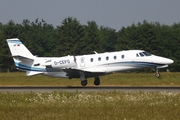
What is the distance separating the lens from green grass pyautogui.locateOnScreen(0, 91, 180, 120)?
623 inches

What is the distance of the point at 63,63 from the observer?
37.3 meters

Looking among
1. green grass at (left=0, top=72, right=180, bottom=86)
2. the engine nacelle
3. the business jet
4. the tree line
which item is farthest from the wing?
the tree line

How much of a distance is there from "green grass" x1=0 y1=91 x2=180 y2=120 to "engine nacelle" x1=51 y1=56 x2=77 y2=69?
564 inches

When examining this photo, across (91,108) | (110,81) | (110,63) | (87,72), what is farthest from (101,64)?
(91,108)

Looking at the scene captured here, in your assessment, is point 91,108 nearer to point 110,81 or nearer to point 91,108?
point 91,108

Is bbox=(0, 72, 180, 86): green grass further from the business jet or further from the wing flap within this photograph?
the wing flap

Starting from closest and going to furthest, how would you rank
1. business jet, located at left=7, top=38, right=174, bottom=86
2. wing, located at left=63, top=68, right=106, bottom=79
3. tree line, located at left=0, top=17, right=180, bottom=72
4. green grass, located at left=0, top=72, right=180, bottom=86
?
wing, located at left=63, top=68, right=106, bottom=79
business jet, located at left=7, top=38, right=174, bottom=86
green grass, located at left=0, top=72, right=180, bottom=86
tree line, located at left=0, top=17, right=180, bottom=72

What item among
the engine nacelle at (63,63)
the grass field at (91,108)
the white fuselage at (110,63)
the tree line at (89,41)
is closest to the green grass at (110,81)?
the white fuselage at (110,63)

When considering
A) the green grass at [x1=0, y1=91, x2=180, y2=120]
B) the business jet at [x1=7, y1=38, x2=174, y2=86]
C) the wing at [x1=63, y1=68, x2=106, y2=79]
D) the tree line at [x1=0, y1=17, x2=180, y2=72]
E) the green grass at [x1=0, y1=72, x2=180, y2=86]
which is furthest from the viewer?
the tree line at [x1=0, y1=17, x2=180, y2=72]

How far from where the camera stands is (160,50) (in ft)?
318

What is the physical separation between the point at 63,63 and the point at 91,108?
19.4 m

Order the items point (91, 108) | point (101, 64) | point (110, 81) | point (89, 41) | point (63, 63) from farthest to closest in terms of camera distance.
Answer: point (89, 41) → point (110, 81) → point (101, 64) → point (63, 63) → point (91, 108)

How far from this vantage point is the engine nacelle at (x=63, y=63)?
3731cm

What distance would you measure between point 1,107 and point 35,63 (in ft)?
66.4
